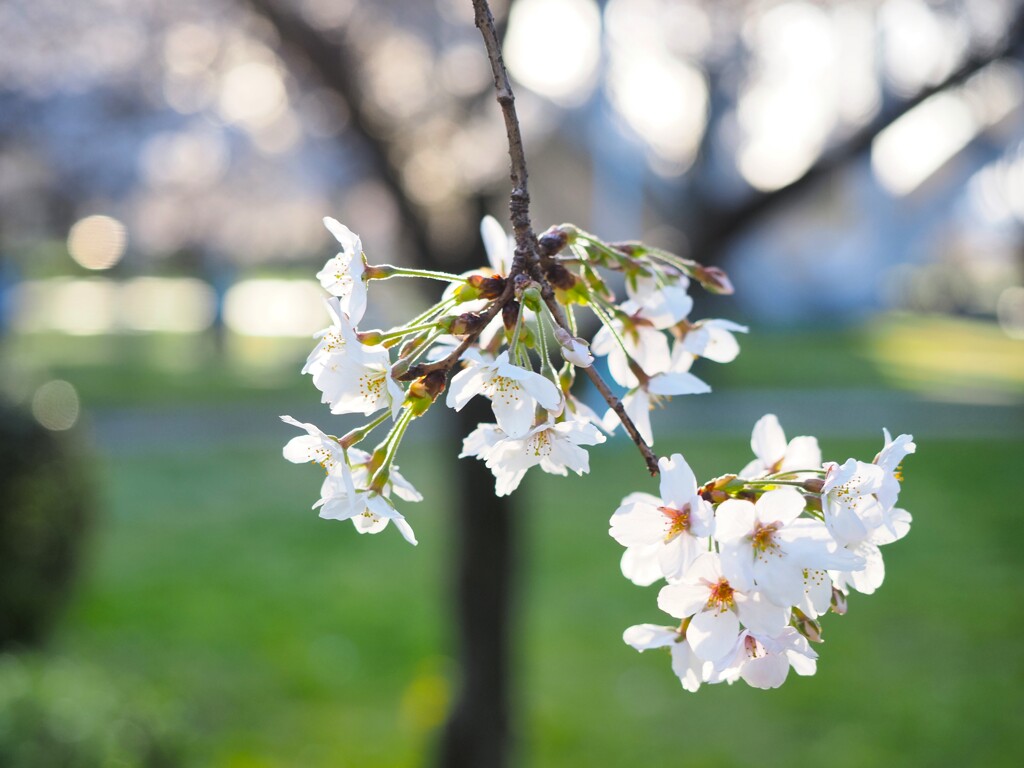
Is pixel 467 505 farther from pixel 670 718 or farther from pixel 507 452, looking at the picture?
pixel 507 452

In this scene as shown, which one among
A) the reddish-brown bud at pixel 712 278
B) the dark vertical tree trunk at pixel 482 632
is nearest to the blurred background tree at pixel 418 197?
the dark vertical tree trunk at pixel 482 632

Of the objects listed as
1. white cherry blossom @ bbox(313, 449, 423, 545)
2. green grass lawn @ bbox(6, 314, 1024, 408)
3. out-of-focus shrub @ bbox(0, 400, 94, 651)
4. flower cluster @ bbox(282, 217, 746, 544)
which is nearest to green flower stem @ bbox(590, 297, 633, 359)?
flower cluster @ bbox(282, 217, 746, 544)

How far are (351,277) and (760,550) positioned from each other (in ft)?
1.18

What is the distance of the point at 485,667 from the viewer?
3684mm

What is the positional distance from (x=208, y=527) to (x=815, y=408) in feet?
22.8

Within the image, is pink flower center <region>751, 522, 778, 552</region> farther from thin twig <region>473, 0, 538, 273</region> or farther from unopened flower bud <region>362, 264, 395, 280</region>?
unopened flower bud <region>362, 264, 395, 280</region>

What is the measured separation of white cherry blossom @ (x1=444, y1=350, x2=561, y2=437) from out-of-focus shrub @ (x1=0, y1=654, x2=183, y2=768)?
8.25 feet

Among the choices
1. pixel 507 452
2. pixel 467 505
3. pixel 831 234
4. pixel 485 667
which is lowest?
pixel 507 452

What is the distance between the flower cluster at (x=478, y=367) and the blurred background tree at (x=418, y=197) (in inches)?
94.2

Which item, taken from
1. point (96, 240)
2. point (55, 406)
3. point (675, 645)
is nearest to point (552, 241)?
point (675, 645)

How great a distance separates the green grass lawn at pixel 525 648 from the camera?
14.9ft

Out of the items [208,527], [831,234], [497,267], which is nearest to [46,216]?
[208,527]

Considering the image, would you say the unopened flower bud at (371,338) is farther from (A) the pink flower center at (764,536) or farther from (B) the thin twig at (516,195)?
(A) the pink flower center at (764,536)

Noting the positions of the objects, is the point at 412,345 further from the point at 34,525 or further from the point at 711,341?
the point at 34,525
